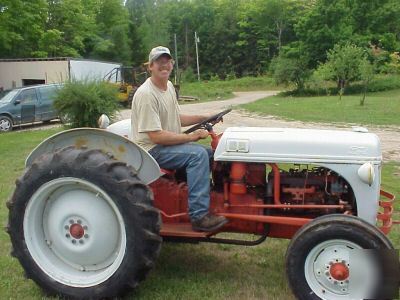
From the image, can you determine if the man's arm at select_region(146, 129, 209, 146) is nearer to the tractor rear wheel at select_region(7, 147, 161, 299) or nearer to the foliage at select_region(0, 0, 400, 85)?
the tractor rear wheel at select_region(7, 147, 161, 299)

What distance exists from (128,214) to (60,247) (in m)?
0.69

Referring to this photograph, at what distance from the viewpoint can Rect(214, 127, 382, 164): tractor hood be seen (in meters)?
3.91

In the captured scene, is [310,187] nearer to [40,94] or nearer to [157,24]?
[40,94]

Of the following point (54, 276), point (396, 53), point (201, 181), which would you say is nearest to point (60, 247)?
point (54, 276)

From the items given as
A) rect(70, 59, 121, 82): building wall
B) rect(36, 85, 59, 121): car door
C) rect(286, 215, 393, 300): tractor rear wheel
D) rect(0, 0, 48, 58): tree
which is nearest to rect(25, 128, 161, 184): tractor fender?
rect(286, 215, 393, 300): tractor rear wheel

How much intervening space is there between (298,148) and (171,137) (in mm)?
944

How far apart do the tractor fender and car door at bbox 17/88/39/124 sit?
15.9 m

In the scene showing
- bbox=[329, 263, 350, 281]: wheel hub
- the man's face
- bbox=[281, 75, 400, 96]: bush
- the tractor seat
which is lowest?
bbox=[281, 75, 400, 96]: bush

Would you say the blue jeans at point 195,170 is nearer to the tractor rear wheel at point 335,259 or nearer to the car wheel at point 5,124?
the tractor rear wheel at point 335,259

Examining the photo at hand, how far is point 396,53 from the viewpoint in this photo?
4244 cm

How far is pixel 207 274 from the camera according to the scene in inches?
175

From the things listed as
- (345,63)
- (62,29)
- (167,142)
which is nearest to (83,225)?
(167,142)

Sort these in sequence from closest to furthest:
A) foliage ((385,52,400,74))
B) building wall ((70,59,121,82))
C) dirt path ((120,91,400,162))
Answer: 1. dirt path ((120,91,400,162))
2. building wall ((70,59,121,82))
3. foliage ((385,52,400,74))

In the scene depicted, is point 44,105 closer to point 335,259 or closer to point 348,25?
point 335,259
